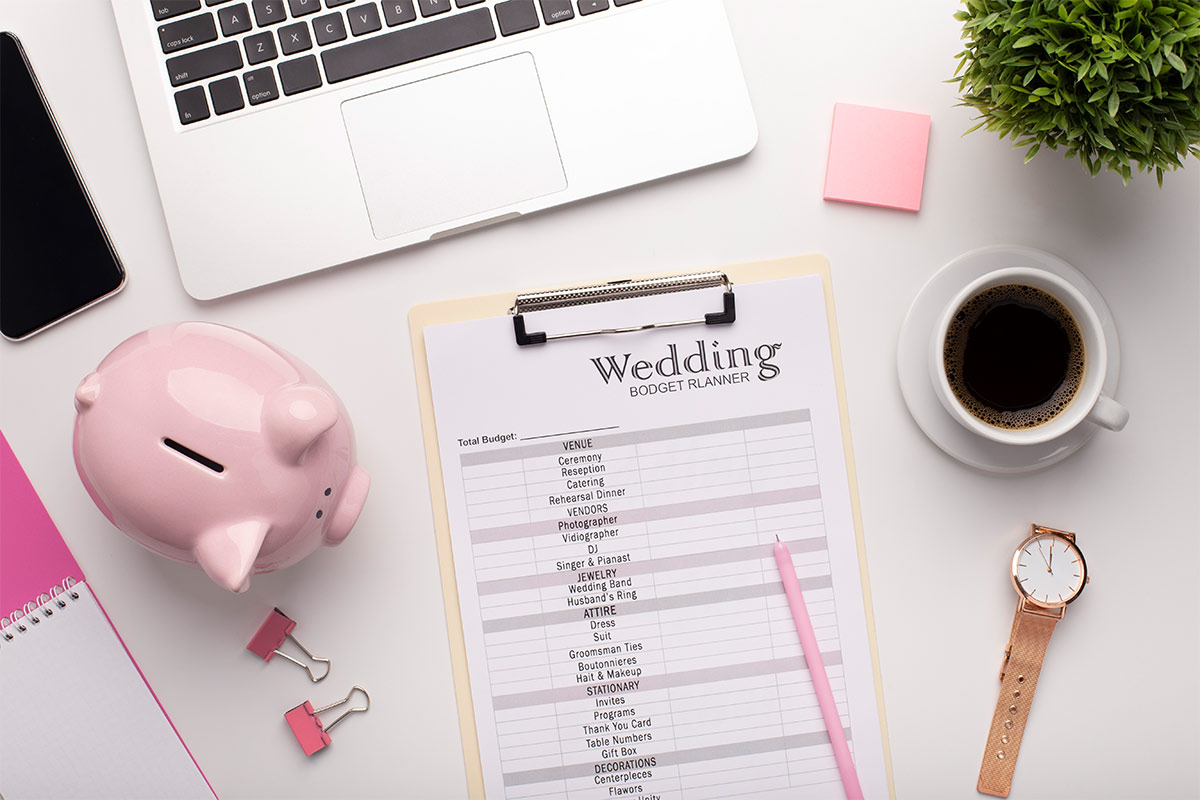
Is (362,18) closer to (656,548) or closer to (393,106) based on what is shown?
(393,106)

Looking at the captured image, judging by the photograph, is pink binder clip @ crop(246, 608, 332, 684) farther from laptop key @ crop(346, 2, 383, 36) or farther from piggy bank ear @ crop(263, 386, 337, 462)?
laptop key @ crop(346, 2, 383, 36)

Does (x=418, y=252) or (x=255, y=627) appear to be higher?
(x=418, y=252)

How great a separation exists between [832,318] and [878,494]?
0.16 metres

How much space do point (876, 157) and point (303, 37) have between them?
476 mm

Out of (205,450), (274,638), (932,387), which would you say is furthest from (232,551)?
(932,387)

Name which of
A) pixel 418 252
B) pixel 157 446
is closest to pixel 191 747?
pixel 157 446

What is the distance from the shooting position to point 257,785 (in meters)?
0.67

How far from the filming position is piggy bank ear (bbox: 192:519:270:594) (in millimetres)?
496

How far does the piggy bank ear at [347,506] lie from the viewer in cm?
58

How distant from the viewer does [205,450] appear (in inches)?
20.2

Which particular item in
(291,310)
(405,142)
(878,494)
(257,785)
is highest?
(405,142)

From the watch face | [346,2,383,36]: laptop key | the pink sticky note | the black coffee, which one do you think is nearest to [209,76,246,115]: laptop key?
[346,2,383,36]: laptop key

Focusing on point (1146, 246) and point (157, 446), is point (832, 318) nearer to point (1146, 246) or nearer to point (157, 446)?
point (1146, 246)

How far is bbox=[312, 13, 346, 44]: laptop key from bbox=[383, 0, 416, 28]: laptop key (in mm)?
35
